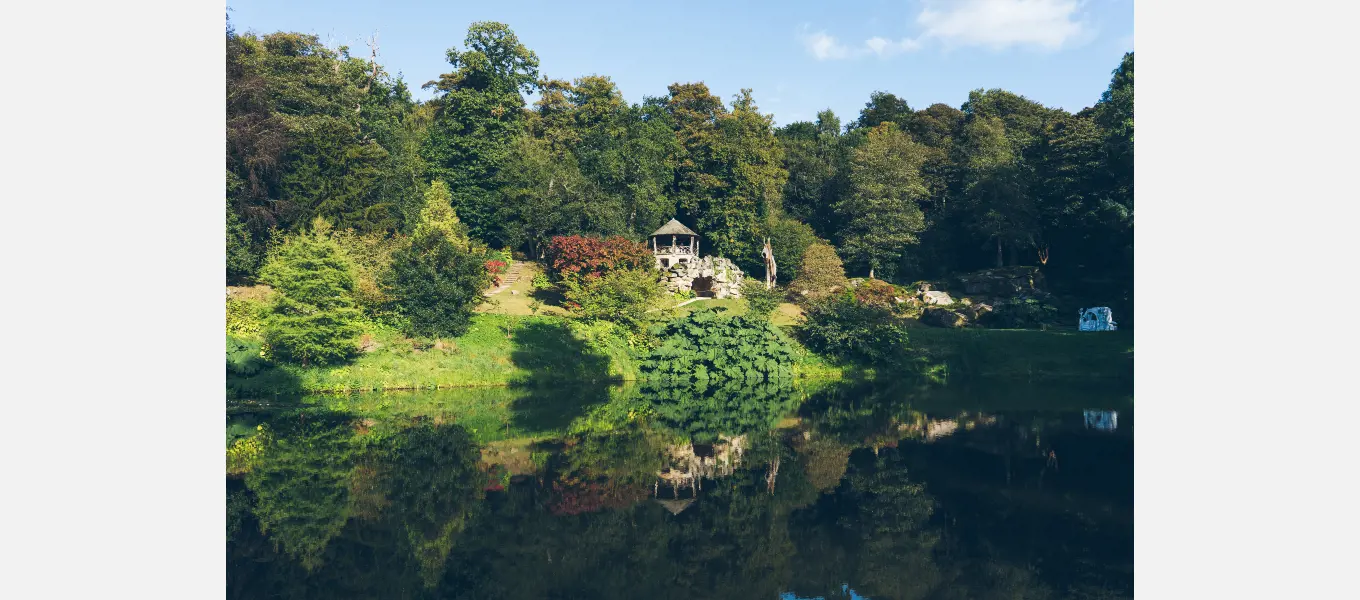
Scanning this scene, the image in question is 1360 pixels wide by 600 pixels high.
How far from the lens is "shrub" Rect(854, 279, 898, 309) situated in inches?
1273

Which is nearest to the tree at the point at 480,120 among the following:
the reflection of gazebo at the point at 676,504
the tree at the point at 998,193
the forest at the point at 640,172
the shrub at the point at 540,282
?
the forest at the point at 640,172

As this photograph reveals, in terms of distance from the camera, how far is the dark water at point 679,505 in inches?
299

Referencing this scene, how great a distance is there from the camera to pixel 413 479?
11.3m

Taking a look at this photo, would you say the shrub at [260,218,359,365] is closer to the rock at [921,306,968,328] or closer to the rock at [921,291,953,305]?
the rock at [921,306,968,328]

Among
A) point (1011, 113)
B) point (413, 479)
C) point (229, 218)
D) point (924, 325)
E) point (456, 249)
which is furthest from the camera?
point (1011, 113)

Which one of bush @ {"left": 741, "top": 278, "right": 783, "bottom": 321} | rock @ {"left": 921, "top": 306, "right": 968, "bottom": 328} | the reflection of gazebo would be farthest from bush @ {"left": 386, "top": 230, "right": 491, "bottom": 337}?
rock @ {"left": 921, "top": 306, "right": 968, "bottom": 328}

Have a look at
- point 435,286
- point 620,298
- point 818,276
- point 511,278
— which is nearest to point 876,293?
point 818,276

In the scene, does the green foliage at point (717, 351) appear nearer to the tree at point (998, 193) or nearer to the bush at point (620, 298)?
the bush at point (620, 298)

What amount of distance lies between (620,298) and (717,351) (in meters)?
3.83

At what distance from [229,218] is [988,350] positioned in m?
27.5

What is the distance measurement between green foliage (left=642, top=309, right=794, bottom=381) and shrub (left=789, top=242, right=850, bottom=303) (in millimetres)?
6144

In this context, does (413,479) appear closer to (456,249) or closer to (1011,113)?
(456,249)

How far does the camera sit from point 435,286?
2452 cm

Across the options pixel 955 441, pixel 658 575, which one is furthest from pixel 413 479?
pixel 955 441
